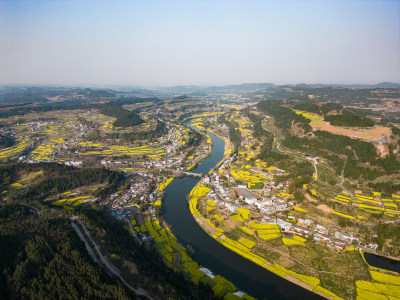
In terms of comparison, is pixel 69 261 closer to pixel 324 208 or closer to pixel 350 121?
pixel 324 208

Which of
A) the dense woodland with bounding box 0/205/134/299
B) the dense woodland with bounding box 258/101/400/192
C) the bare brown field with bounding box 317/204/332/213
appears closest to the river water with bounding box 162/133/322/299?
the dense woodland with bounding box 0/205/134/299

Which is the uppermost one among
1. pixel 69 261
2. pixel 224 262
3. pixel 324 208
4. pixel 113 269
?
pixel 69 261

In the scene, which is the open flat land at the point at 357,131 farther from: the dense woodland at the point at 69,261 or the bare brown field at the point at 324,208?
the dense woodland at the point at 69,261

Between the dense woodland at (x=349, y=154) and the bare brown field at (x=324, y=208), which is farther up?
the dense woodland at (x=349, y=154)

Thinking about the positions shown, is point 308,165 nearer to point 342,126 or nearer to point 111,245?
point 342,126

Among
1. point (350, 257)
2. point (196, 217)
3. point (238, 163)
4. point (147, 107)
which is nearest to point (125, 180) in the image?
point (196, 217)

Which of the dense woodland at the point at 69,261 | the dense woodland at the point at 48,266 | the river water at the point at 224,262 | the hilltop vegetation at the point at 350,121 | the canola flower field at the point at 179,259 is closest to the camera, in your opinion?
the dense woodland at the point at 48,266

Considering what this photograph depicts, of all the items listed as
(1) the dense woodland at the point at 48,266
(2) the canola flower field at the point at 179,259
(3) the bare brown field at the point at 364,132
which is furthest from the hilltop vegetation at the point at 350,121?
(1) the dense woodland at the point at 48,266

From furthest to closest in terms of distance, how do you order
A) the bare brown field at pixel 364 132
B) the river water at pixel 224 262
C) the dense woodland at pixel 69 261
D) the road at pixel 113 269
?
the bare brown field at pixel 364 132 → the river water at pixel 224 262 → the road at pixel 113 269 → the dense woodland at pixel 69 261

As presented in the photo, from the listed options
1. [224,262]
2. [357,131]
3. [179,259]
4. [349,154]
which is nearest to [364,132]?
[357,131]
